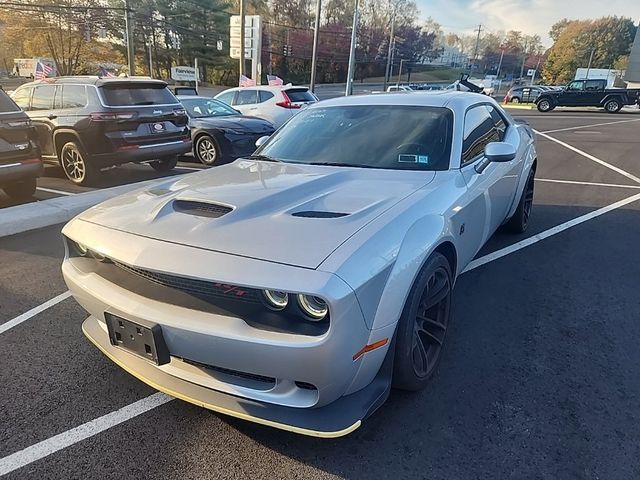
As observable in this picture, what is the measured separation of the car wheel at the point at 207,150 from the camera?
930cm

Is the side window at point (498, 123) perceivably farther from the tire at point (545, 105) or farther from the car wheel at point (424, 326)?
the tire at point (545, 105)

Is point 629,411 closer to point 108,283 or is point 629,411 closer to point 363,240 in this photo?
point 363,240

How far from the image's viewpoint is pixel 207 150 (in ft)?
31.0

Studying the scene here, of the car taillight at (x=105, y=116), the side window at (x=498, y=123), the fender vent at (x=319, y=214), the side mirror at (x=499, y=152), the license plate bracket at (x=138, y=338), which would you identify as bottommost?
the license plate bracket at (x=138, y=338)

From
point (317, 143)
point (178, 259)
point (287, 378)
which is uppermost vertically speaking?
point (317, 143)

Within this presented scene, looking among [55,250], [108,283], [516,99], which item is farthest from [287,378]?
[516,99]

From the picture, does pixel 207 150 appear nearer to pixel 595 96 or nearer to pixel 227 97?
pixel 227 97

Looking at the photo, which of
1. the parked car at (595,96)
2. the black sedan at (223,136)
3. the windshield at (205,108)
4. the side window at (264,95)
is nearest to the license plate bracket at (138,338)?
the black sedan at (223,136)

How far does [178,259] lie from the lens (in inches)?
76.5

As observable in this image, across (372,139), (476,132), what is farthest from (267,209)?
(476,132)

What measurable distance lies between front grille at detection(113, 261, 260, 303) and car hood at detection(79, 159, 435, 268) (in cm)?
15

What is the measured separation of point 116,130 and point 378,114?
520 centimetres

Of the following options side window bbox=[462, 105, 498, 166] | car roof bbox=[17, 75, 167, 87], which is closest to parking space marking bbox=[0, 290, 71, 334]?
side window bbox=[462, 105, 498, 166]

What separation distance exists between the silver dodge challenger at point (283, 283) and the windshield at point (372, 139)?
0.07 metres
